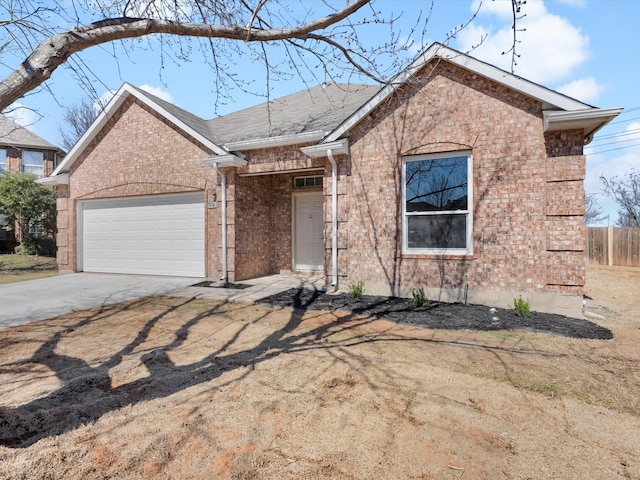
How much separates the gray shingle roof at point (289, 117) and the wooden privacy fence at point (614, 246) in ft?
42.3

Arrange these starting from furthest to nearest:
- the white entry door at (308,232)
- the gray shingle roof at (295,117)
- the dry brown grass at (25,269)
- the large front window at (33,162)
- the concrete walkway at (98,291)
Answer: the large front window at (33,162) < the dry brown grass at (25,269) < the white entry door at (308,232) < the gray shingle roof at (295,117) < the concrete walkway at (98,291)

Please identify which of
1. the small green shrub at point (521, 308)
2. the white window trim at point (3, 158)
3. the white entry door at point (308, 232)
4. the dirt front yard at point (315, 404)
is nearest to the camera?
the dirt front yard at point (315, 404)

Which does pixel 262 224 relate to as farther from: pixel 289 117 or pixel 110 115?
pixel 110 115

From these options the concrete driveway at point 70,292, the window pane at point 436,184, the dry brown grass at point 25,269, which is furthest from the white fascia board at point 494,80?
the dry brown grass at point 25,269

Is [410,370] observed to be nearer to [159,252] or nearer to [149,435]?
[149,435]

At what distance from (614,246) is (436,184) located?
13.7 metres

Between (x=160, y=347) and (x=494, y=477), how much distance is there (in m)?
3.94

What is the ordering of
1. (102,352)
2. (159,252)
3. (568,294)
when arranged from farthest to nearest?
(159,252) < (568,294) < (102,352)

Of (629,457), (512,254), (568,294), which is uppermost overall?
(512,254)

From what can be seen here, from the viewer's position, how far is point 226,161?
8.77 metres

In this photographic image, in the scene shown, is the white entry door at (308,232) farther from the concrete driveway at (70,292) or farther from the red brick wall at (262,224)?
the concrete driveway at (70,292)

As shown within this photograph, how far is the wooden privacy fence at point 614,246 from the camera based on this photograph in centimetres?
1489

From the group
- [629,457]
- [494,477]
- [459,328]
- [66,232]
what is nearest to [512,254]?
[459,328]

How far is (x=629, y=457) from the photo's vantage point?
7.55 ft
